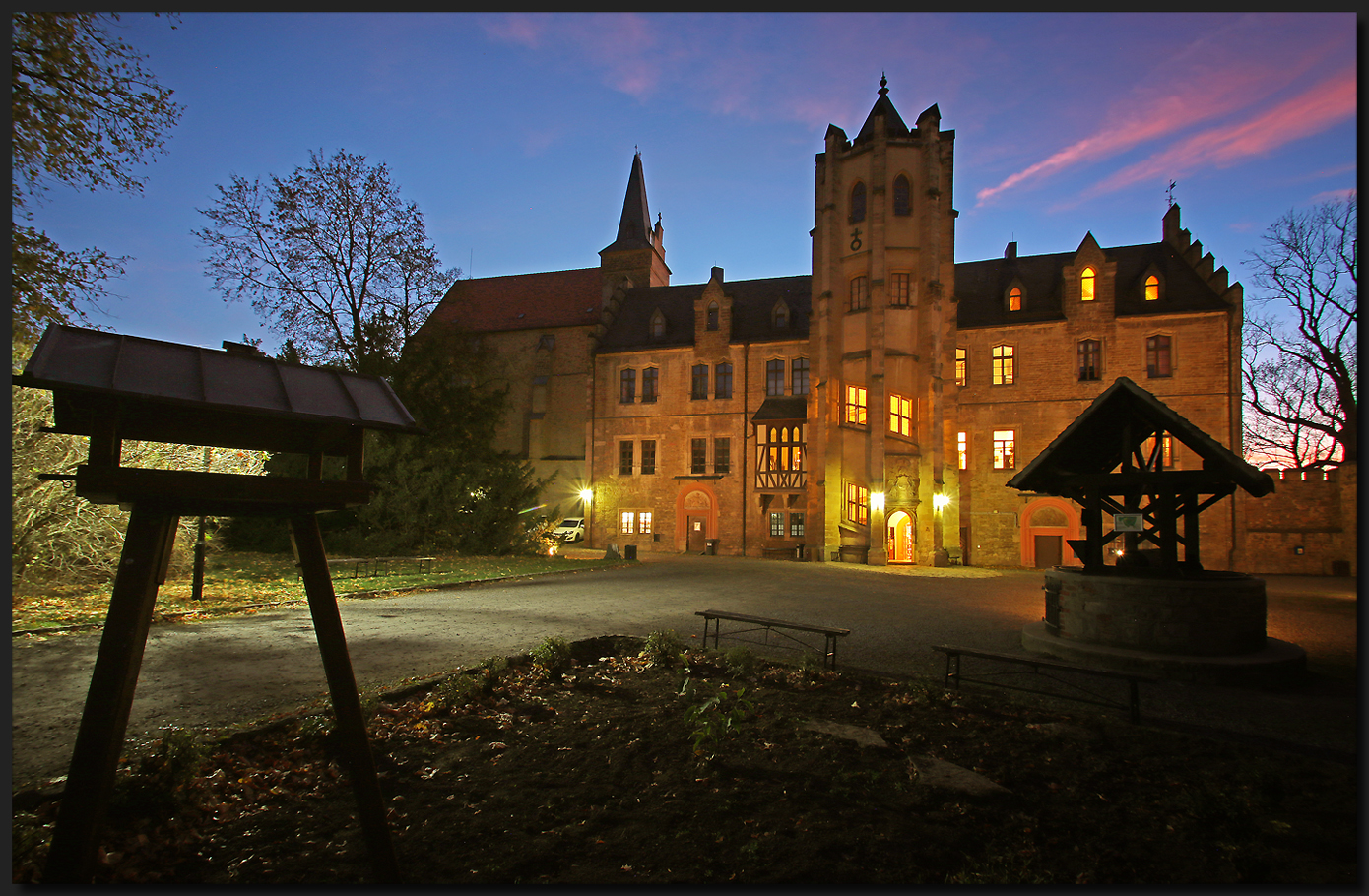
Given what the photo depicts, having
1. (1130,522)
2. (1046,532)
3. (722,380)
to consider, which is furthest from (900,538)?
→ (1130,522)

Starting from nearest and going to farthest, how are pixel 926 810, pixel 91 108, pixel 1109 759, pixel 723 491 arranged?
pixel 926 810 → pixel 1109 759 → pixel 91 108 → pixel 723 491

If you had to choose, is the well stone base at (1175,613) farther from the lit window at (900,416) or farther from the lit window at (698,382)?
the lit window at (698,382)

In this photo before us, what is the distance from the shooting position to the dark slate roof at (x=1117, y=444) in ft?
27.0

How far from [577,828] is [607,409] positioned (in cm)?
3270

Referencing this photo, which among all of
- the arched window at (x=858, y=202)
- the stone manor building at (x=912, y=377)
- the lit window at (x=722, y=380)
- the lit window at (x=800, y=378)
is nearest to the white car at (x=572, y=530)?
the stone manor building at (x=912, y=377)

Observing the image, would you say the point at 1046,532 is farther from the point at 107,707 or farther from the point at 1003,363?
the point at 107,707

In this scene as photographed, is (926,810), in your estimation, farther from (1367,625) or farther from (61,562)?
(61,562)

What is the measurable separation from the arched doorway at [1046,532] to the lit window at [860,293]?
36.9 feet

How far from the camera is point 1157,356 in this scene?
2766 centimetres

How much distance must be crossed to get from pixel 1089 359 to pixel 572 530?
27085mm

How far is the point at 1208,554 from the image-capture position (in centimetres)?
2620

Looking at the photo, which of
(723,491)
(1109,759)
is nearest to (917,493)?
(723,491)

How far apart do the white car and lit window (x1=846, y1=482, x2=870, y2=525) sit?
15.6m

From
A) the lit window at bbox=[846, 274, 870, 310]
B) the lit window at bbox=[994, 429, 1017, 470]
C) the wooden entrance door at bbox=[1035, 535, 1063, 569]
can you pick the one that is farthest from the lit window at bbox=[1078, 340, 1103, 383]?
the lit window at bbox=[846, 274, 870, 310]
